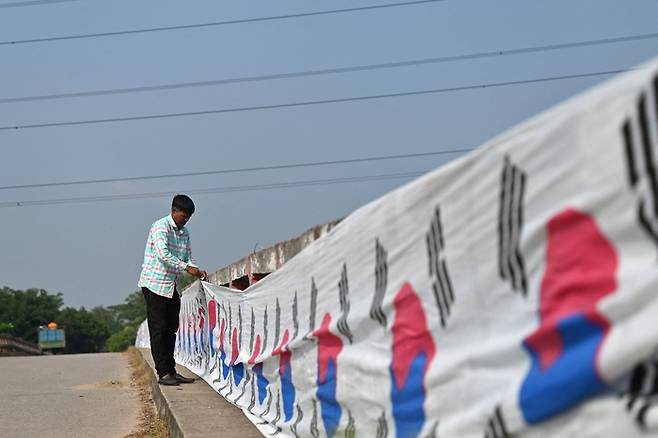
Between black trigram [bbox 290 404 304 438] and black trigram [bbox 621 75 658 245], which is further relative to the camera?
black trigram [bbox 290 404 304 438]

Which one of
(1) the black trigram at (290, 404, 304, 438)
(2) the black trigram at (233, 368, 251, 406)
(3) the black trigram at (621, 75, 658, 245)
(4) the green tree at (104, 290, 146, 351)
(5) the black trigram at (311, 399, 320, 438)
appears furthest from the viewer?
(4) the green tree at (104, 290, 146, 351)

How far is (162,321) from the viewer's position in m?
7.74

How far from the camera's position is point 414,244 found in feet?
9.91

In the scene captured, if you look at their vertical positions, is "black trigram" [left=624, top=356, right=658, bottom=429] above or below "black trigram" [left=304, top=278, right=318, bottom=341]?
below

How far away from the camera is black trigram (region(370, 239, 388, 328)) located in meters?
3.31

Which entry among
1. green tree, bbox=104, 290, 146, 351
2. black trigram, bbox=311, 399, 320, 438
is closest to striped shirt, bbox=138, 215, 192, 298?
black trigram, bbox=311, 399, 320, 438

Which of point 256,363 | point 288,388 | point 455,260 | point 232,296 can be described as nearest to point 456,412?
point 455,260

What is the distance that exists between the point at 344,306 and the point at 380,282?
19.9 inches

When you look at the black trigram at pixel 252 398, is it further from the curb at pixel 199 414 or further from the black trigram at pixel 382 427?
the black trigram at pixel 382 427

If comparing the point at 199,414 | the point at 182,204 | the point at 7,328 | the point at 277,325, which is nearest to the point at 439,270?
the point at 277,325

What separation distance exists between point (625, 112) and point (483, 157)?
0.65m

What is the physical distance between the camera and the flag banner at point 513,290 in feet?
6.11

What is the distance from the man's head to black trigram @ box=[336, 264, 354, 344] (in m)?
3.98

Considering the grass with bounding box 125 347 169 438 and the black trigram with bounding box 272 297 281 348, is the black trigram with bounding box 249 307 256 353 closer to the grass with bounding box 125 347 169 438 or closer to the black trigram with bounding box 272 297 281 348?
the black trigram with bounding box 272 297 281 348
